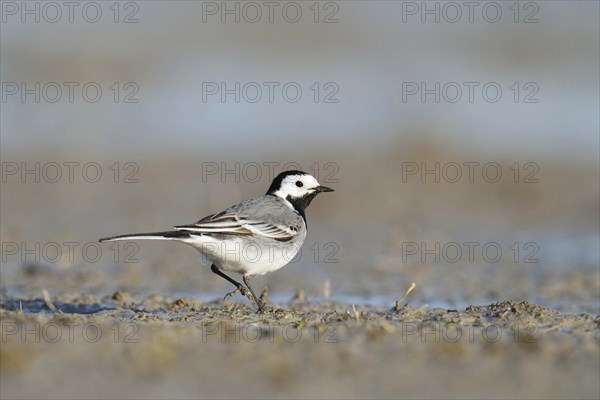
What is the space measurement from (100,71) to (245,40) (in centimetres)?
486

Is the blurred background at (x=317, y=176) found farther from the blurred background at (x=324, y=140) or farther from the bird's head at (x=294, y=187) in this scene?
the bird's head at (x=294, y=187)

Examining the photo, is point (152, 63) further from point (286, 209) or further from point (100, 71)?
point (286, 209)

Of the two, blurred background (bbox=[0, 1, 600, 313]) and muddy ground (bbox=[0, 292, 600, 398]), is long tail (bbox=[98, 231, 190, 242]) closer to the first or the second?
muddy ground (bbox=[0, 292, 600, 398])

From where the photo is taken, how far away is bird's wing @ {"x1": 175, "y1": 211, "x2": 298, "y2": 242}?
32.9 feet

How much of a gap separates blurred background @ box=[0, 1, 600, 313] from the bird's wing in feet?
6.37

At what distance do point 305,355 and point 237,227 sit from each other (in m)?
2.66

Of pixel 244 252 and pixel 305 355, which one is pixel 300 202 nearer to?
pixel 244 252

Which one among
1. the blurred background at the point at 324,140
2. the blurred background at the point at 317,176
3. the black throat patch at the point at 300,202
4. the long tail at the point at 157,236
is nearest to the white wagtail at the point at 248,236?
the long tail at the point at 157,236

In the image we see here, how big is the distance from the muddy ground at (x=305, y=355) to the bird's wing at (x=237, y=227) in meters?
0.83

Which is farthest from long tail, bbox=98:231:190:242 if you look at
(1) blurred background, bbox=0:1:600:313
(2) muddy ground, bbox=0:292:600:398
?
(1) blurred background, bbox=0:1:600:313

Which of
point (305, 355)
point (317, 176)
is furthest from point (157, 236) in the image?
point (317, 176)

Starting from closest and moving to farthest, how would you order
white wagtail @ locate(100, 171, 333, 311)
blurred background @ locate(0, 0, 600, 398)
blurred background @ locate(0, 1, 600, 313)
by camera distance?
blurred background @ locate(0, 0, 600, 398) → white wagtail @ locate(100, 171, 333, 311) → blurred background @ locate(0, 1, 600, 313)

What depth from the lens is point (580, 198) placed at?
A: 19000 millimetres

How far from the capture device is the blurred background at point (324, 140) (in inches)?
565
